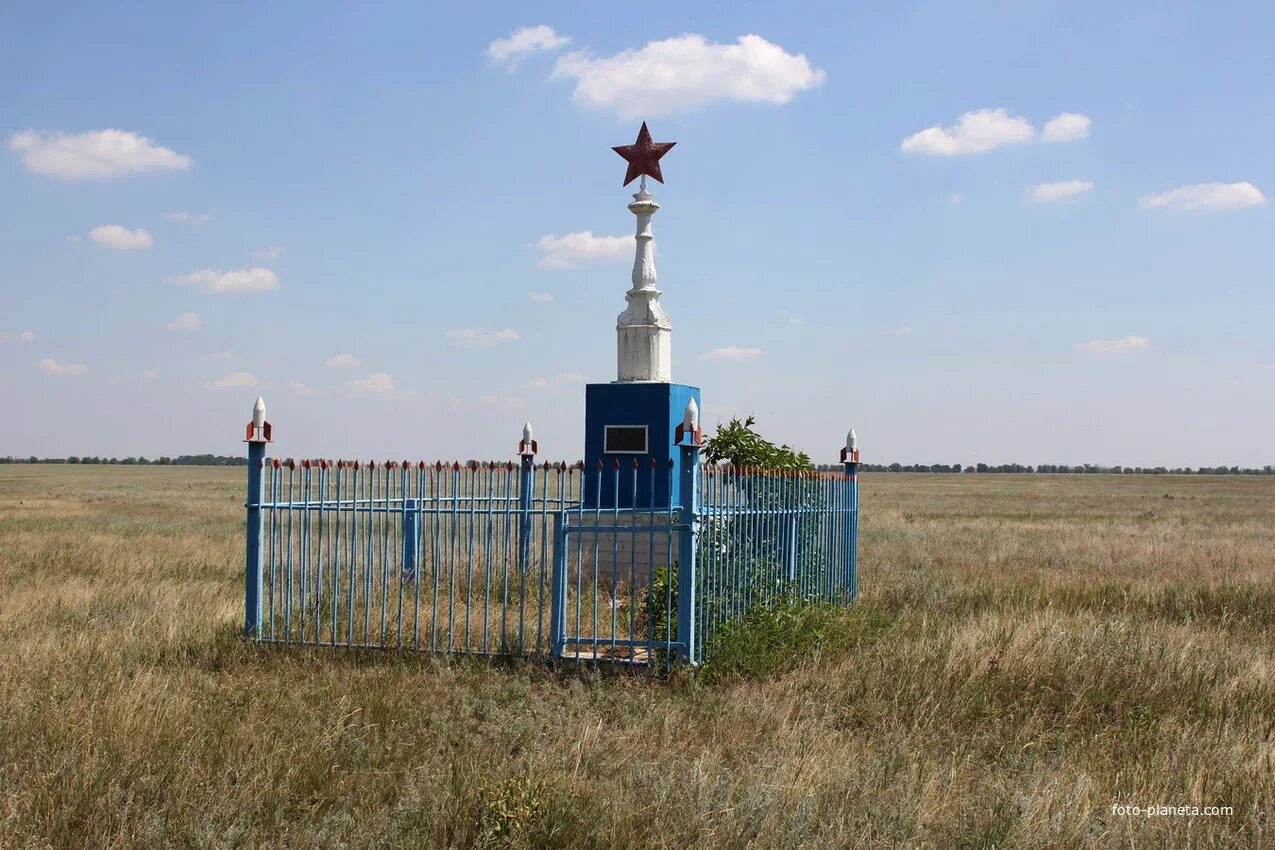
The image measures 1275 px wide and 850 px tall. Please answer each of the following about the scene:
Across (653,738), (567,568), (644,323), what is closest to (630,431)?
(644,323)

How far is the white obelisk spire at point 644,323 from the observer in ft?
52.9

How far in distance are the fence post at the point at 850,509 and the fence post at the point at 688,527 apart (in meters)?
4.89

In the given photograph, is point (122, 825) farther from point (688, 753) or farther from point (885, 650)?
point (885, 650)

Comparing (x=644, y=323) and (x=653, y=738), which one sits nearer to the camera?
(x=653, y=738)

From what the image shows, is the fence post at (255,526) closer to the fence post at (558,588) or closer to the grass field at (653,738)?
the grass field at (653,738)

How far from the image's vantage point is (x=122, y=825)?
5906 millimetres

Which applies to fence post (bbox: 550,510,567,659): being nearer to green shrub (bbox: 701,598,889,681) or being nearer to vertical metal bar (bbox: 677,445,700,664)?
vertical metal bar (bbox: 677,445,700,664)

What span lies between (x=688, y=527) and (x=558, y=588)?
1.28m

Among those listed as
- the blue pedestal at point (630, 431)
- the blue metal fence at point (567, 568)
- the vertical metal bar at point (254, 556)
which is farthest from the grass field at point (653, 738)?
the blue pedestal at point (630, 431)

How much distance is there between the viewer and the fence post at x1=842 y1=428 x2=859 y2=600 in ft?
45.6

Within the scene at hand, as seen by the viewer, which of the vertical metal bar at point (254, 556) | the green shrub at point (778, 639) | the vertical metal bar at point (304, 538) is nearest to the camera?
the green shrub at point (778, 639)

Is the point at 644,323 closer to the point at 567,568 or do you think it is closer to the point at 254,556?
the point at 567,568

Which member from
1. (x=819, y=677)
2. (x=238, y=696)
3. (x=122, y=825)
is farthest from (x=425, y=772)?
(x=819, y=677)

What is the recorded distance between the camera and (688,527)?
9.22 m
